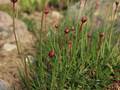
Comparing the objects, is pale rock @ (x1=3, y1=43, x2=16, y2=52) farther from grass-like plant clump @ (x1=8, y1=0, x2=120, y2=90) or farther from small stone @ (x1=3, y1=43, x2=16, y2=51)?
grass-like plant clump @ (x1=8, y1=0, x2=120, y2=90)

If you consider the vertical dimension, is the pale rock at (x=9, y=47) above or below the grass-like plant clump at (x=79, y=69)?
below

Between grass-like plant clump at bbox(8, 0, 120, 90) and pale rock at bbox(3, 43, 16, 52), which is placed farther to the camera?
pale rock at bbox(3, 43, 16, 52)

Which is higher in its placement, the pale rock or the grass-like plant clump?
the grass-like plant clump

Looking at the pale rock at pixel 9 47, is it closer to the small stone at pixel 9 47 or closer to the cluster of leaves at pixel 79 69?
the small stone at pixel 9 47

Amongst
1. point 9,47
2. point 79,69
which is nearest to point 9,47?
point 9,47

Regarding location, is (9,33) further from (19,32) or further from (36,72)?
(36,72)

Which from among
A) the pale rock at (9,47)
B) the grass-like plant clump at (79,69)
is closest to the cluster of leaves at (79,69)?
the grass-like plant clump at (79,69)

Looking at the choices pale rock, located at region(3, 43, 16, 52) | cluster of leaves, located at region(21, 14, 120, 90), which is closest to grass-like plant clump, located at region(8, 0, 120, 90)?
cluster of leaves, located at region(21, 14, 120, 90)

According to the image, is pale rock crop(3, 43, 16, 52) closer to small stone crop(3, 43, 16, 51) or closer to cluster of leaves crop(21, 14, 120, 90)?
small stone crop(3, 43, 16, 51)

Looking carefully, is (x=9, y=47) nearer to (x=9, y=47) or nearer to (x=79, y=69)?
(x=9, y=47)

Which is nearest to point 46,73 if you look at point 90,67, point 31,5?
point 90,67

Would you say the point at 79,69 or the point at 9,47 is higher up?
the point at 79,69
